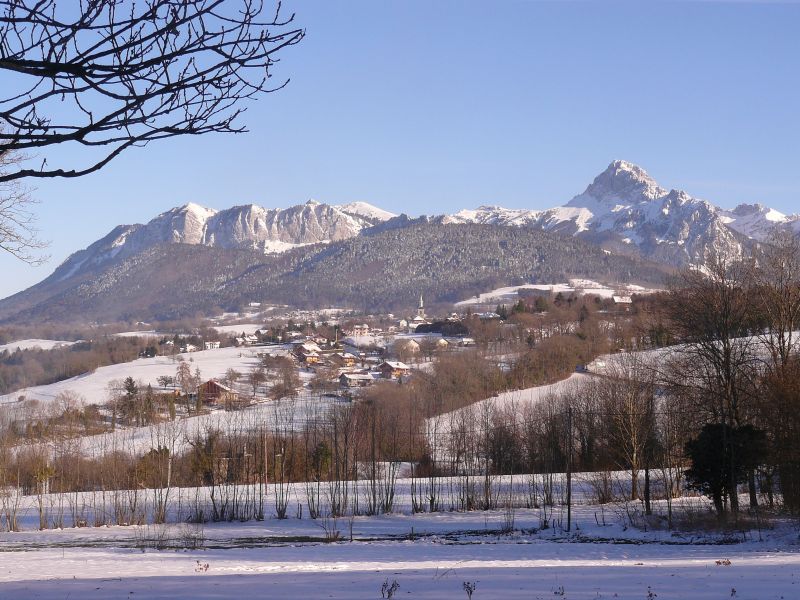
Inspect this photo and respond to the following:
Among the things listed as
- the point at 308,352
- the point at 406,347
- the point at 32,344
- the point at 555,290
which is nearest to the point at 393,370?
the point at 406,347

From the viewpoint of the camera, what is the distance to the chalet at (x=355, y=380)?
229 ft

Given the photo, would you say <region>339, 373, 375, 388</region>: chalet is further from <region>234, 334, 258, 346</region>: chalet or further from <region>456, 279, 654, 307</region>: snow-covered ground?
<region>456, 279, 654, 307</region>: snow-covered ground

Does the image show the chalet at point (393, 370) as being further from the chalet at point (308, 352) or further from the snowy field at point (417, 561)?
the snowy field at point (417, 561)

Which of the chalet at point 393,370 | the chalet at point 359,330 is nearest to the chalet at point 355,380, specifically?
the chalet at point 393,370

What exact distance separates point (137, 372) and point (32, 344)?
61671 mm

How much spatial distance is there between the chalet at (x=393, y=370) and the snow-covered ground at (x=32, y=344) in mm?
66284

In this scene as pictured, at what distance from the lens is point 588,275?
19762cm

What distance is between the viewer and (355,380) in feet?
239

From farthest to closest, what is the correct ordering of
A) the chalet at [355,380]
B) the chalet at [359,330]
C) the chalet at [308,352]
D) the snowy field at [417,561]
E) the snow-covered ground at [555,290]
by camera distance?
the snow-covered ground at [555,290], the chalet at [359,330], the chalet at [308,352], the chalet at [355,380], the snowy field at [417,561]

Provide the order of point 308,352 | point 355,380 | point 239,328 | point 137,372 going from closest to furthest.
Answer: point 355,380 < point 137,372 < point 308,352 < point 239,328

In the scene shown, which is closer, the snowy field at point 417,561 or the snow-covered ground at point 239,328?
the snowy field at point 417,561

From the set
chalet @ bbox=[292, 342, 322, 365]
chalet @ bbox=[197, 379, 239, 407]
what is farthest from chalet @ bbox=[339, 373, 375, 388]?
chalet @ bbox=[292, 342, 322, 365]

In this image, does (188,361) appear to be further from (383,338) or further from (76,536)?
(76,536)

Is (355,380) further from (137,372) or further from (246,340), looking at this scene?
(246,340)
